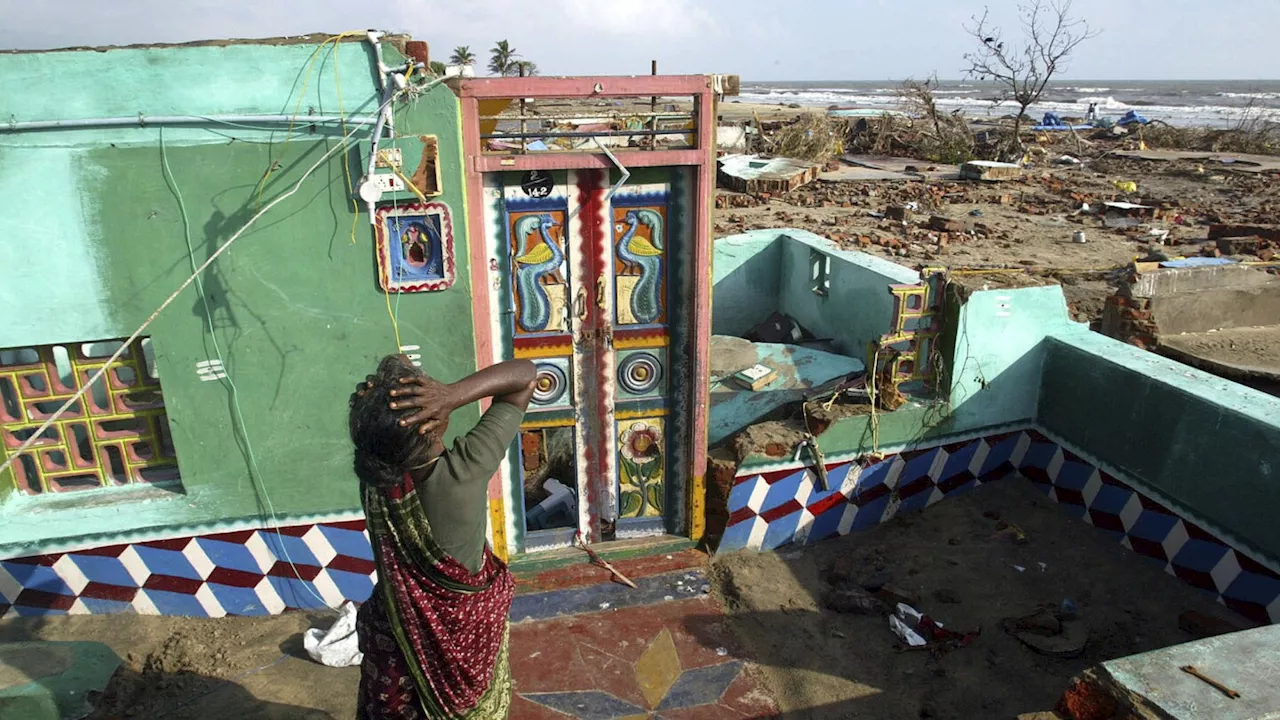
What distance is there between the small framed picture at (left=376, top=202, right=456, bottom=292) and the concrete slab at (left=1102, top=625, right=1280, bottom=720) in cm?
339

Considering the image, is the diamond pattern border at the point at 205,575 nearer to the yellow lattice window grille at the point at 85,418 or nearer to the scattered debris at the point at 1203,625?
the yellow lattice window grille at the point at 85,418

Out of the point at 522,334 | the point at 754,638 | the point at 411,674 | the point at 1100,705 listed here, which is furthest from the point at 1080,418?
the point at 411,674

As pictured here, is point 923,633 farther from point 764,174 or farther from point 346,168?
point 764,174

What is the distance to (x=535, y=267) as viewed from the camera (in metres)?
4.46

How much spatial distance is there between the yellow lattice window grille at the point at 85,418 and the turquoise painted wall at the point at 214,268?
132 mm

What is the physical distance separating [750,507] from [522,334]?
6.14 feet

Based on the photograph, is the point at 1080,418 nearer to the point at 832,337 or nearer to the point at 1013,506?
the point at 1013,506

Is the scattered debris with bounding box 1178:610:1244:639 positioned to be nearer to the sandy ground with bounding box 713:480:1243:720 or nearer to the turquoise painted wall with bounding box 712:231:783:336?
the sandy ground with bounding box 713:480:1243:720

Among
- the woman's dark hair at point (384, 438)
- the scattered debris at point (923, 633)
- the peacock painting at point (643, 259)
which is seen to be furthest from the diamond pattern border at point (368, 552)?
the woman's dark hair at point (384, 438)

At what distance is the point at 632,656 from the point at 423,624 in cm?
221

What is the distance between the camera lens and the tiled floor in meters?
4.02

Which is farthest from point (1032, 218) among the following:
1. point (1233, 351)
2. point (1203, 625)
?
point (1203, 625)

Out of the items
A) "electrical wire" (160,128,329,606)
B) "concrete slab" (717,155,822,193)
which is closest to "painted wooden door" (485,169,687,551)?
"electrical wire" (160,128,329,606)

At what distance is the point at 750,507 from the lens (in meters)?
5.08
